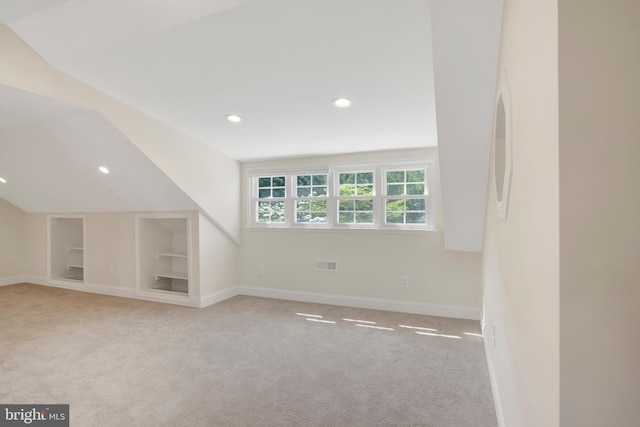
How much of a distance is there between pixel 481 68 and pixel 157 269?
5070mm

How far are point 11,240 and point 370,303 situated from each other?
6.56m

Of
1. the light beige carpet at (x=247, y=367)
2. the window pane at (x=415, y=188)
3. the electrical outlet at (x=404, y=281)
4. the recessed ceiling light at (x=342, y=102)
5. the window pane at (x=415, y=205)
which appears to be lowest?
the light beige carpet at (x=247, y=367)

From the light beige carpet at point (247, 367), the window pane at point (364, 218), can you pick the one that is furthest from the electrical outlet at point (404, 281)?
the window pane at point (364, 218)

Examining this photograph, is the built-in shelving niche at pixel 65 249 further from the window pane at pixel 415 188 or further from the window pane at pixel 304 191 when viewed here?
the window pane at pixel 415 188

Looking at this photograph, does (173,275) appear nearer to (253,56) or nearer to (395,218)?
(395,218)

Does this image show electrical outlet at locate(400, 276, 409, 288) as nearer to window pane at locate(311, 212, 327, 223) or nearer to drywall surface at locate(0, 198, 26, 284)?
window pane at locate(311, 212, 327, 223)

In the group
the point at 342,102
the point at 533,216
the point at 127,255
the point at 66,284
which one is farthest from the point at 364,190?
the point at 66,284

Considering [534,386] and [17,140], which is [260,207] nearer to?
[17,140]

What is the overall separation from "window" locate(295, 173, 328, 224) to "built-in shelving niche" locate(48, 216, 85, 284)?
394cm

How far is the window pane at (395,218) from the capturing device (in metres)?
4.31

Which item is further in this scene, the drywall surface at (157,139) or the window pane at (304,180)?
the window pane at (304,180)

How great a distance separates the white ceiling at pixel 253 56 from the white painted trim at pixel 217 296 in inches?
94.1

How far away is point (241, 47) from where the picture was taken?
2.25 metres

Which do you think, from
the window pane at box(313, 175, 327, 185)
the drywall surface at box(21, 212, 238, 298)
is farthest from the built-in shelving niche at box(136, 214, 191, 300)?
the window pane at box(313, 175, 327, 185)
